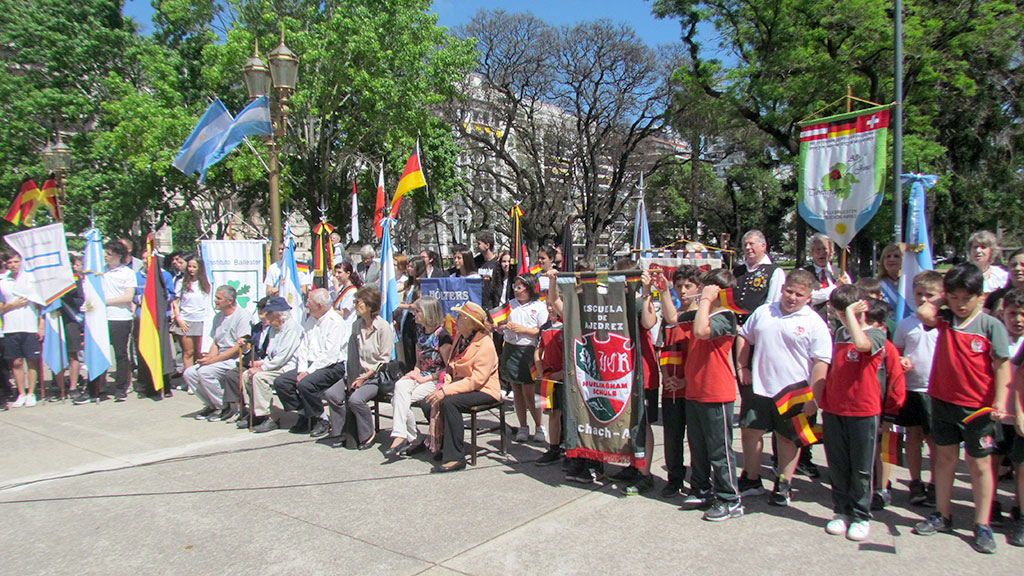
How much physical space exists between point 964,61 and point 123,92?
2785 cm

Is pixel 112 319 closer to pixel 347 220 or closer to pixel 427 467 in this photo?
pixel 427 467

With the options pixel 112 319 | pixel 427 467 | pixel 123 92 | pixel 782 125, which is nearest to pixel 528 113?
pixel 782 125

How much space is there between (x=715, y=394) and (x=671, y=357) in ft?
1.47

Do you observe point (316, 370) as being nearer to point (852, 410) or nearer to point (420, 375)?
point (420, 375)

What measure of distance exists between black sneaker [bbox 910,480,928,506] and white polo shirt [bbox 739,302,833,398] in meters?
1.16

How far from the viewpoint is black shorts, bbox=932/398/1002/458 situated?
12.9 feet

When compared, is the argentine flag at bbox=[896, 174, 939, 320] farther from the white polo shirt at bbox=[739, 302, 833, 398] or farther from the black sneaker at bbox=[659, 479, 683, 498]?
the black sneaker at bbox=[659, 479, 683, 498]

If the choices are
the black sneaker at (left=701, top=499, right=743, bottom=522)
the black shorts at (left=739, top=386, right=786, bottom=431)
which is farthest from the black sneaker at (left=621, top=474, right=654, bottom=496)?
the black shorts at (left=739, top=386, right=786, bottom=431)

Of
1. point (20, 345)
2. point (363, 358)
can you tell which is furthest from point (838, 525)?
point (20, 345)

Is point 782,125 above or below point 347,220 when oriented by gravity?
above

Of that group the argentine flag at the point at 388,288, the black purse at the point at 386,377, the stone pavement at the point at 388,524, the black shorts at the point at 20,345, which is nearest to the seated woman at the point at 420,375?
the black purse at the point at 386,377

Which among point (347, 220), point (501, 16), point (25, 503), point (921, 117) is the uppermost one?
point (501, 16)

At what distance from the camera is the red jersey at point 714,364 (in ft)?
14.4

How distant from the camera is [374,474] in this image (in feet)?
18.4
